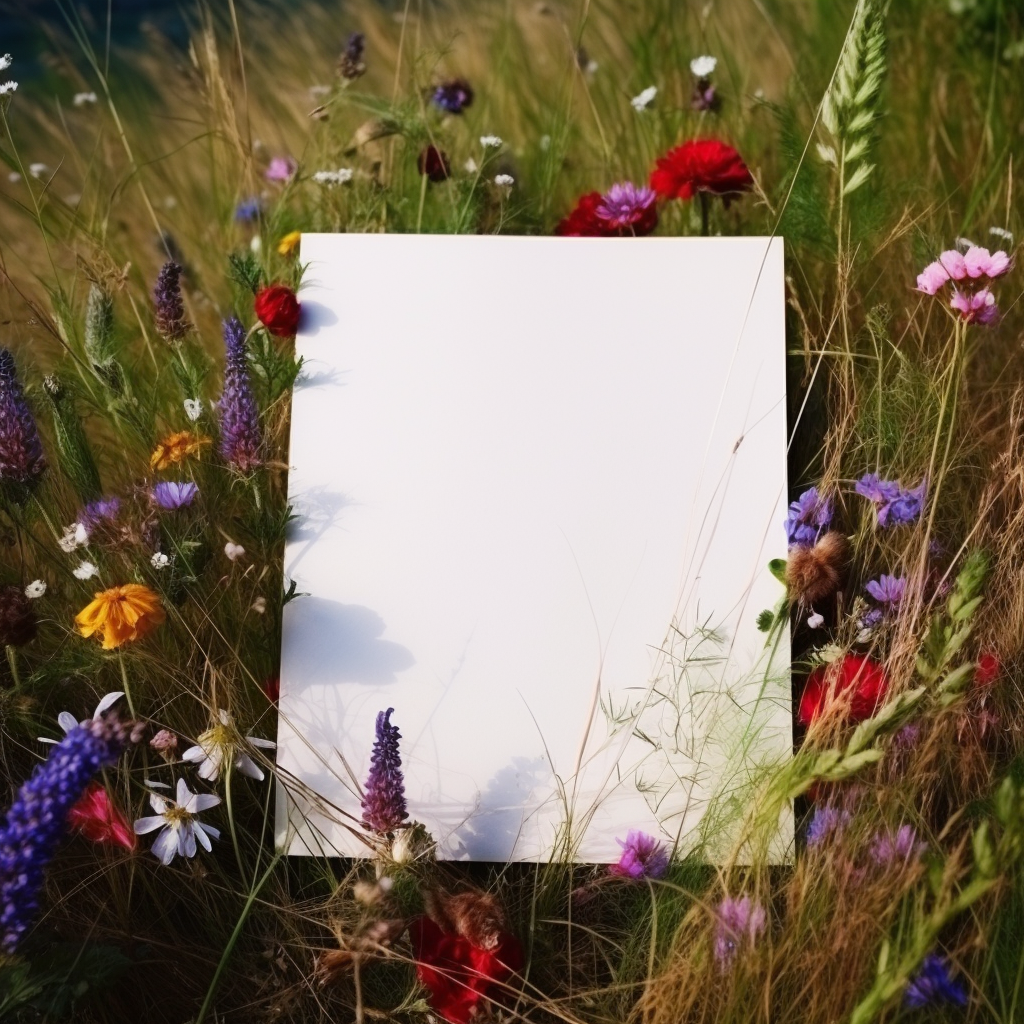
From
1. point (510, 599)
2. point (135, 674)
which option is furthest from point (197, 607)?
point (510, 599)

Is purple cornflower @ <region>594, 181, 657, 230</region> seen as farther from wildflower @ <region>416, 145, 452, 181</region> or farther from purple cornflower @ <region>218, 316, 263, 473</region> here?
purple cornflower @ <region>218, 316, 263, 473</region>

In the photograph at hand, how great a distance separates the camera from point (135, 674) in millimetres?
1399

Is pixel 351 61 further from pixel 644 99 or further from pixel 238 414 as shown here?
pixel 238 414

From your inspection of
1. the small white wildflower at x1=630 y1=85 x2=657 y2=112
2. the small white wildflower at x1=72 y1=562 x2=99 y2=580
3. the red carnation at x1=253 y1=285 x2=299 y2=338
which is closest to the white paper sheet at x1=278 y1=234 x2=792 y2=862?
the red carnation at x1=253 y1=285 x2=299 y2=338

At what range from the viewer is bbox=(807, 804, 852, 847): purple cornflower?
1.21 metres

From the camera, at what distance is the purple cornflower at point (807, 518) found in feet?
4.52

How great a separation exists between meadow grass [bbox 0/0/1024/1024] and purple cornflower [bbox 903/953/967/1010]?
30 mm

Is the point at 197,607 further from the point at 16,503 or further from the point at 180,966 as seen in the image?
the point at 180,966

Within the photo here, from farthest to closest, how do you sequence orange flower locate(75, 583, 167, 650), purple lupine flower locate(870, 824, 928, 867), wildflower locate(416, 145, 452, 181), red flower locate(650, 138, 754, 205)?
1. wildflower locate(416, 145, 452, 181)
2. red flower locate(650, 138, 754, 205)
3. orange flower locate(75, 583, 167, 650)
4. purple lupine flower locate(870, 824, 928, 867)

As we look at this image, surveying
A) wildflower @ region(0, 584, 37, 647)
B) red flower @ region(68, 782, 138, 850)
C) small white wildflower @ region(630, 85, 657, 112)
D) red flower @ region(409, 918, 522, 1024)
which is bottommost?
red flower @ region(409, 918, 522, 1024)

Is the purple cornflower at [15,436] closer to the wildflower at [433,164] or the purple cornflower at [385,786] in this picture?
the purple cornflower at [385,786]

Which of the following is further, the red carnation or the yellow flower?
the yellow flower

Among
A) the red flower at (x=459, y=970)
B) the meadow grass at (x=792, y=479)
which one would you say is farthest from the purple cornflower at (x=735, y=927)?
the red flower at (x=459, y=970)

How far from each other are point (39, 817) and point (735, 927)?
0.73 meters
